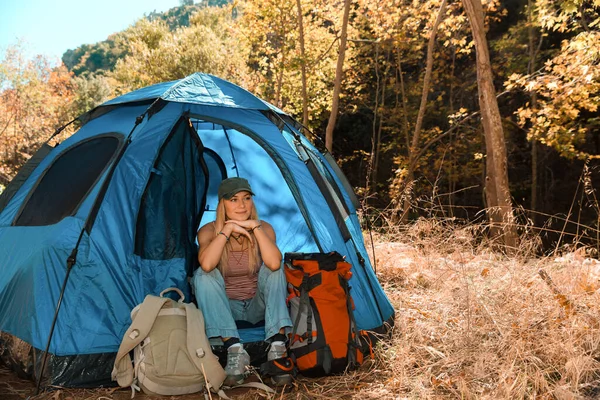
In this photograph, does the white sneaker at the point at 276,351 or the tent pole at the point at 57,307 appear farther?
the white sneaker at the point at 276,351

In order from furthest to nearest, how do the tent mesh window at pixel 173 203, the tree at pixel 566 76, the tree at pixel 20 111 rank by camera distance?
the tree at pixel 20 111 < the tree at pixel 566 76 < the tent mesh window at pixel 173 203

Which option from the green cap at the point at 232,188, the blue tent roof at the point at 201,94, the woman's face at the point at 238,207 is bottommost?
the woman's face at the point at 238,207

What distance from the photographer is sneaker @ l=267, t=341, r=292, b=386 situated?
9.21 ft

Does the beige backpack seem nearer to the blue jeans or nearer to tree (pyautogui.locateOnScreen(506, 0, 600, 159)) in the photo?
the blue jeans

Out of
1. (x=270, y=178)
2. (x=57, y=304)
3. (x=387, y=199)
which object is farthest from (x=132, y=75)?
(x=57, y=304)

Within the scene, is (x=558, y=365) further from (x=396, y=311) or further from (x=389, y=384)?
(x=396, y=311)

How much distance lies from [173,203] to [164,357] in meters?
1.33

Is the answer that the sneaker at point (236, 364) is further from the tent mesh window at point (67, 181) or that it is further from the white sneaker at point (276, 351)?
the tent mesh window at point (67, 181)

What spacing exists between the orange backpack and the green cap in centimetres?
53

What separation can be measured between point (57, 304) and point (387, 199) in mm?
13858

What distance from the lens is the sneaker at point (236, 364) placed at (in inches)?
111

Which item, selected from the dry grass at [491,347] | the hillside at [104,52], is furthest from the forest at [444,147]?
the hillside at [104,52]

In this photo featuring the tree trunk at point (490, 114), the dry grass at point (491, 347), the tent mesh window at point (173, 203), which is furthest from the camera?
the tree trunk at point (490, 114)

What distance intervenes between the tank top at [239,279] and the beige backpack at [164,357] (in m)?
0.44
